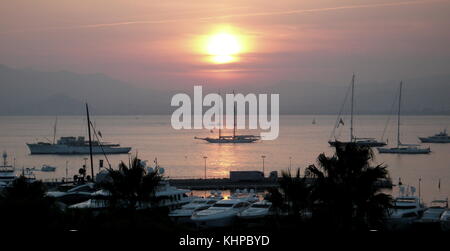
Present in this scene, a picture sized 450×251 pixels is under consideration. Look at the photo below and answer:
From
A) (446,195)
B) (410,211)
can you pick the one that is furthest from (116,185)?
(446,195)

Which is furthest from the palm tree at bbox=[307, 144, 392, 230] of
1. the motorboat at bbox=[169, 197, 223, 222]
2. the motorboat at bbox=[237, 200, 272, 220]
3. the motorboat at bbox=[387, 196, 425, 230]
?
the motorboat at bbox=[169, 197, 223, 222]

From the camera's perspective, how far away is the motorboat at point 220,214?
29.4 metres

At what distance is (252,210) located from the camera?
30625 mm

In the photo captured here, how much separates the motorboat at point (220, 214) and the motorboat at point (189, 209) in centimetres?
75

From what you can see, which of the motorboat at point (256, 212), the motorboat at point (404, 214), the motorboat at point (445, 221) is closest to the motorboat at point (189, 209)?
the motorboat at point (256, 212)

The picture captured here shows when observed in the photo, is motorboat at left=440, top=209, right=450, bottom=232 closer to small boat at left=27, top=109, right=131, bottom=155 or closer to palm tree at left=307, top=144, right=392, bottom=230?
palm tree at left=307, top=144, right=392, bottom=230

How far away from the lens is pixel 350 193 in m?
16.3

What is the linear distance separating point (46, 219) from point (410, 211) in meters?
17.8

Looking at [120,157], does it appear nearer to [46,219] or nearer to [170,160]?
[170,160]

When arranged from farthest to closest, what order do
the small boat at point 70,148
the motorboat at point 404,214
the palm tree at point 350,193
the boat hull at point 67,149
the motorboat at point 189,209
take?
the small boat at point 70,148
the boat hull at point 67,149
the motorboat at point 189,209
the motorboat at point 404,214
the palm tree at point 350,193

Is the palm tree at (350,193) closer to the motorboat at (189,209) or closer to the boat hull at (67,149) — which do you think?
the motorboat at (189,209)

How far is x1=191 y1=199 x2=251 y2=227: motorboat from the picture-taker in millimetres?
29375

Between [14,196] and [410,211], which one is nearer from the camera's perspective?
[14,196]

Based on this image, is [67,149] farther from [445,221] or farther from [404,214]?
[445,221]
